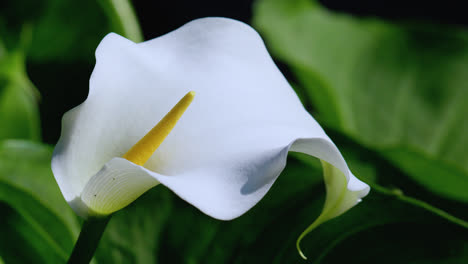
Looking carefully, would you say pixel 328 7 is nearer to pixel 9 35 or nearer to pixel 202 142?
pixel 9 35

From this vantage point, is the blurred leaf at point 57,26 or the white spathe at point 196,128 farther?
the blurred leaf at point 57,26

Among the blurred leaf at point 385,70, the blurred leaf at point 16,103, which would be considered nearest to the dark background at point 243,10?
the blurred leaf at point 385,70

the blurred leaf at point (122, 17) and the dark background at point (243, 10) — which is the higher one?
the blurred leaf at point (122, 17)

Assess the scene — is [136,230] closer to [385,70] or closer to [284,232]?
[284,232]

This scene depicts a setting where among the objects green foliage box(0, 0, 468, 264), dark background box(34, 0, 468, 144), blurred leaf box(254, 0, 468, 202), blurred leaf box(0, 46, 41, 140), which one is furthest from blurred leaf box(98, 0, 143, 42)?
dark background box(34, 0, 468, 144)

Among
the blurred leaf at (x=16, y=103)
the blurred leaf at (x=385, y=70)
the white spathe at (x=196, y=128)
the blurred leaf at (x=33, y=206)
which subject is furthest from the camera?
the blurred leaf at (x=385, y=70)

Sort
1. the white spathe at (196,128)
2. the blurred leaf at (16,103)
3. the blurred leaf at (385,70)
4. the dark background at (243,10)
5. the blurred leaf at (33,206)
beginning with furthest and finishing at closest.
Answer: the dark background at (243,10)
the blurred leaf at (385,70)
the blurred leaf at (16,103)
the blurred leaf at (33,206)
the white spathe at (196,128)

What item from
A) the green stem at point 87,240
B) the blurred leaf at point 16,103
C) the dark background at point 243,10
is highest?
the green stem at point 87,240

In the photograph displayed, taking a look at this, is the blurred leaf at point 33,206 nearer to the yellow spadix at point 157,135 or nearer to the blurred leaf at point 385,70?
the yellow spadix at point 157,135
